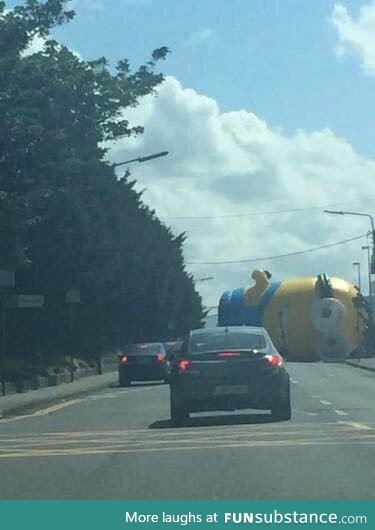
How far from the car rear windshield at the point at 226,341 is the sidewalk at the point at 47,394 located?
7302mm

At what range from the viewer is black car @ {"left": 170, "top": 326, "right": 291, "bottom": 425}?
23.2m

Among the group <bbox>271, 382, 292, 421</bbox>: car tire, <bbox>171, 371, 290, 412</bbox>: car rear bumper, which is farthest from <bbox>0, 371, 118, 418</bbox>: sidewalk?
<bbox>271, 382, 292, 421</bbox>: car tire

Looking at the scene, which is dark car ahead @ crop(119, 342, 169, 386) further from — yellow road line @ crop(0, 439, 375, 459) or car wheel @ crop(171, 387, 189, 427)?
yellow road line @ crop(0, 439, 375, 459)

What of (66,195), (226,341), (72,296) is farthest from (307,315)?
(226,341)

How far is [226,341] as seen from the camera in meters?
23.8

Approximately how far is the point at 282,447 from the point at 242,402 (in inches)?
203

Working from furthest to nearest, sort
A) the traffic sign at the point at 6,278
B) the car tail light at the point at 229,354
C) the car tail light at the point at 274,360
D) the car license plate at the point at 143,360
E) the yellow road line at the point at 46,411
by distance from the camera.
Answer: the car license plate at the point at 143,360 → the traffic sign at the point at 6,278 → the yellow road line at the point at 46,411 → the car tail light at the point at 274,360 → the car tail light at the point at 229,354

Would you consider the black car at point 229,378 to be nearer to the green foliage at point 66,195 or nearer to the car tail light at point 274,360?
the car tail light at point 274,360

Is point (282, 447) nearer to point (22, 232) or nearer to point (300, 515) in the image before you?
point (300, 515)

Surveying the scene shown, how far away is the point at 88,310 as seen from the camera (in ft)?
181

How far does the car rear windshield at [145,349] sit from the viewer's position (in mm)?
47969

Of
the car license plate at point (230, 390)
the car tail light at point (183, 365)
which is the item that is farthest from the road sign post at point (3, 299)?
the car license plate at point (230, 390)

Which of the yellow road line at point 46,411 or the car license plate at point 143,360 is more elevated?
the car license plate at point 143,360

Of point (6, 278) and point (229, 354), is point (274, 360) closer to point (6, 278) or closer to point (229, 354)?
point (229, 354)
